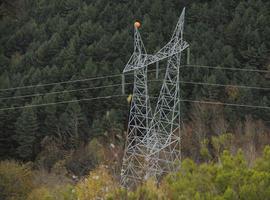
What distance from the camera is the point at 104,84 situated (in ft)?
137

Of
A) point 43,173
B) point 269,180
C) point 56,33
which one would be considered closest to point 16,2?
point 269,180

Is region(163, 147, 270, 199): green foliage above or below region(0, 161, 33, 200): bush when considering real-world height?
above

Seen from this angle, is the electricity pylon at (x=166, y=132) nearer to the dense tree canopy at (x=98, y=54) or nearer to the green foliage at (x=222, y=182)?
the green foliage at (x=222, y=182)

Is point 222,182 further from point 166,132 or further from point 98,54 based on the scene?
point 98,54

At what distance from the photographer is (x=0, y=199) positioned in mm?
25953

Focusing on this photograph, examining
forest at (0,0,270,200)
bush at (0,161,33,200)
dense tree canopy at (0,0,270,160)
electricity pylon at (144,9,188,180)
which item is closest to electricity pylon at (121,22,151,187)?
electricity pylon at (144,9,188,180)

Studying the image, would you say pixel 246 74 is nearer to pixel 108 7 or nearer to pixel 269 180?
pixel 108 7

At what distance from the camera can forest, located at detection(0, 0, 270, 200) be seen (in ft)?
114

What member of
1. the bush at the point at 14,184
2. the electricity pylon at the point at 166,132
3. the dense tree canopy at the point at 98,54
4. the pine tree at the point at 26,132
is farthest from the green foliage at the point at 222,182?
the pine tree at the point at 26,132

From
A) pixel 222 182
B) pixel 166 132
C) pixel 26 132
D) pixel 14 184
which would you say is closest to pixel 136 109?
pixel 166 132

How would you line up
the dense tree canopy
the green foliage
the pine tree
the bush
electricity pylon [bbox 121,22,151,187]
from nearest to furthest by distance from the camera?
1. the green foliage
2. electricity pylon [bbox 121,22,151,187]
3. the bush
4. the pine tree
5. the dense tree canopy

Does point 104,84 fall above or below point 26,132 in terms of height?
above

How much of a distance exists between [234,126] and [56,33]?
2257 cm

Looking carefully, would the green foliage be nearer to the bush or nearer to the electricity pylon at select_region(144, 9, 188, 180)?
the electricity pylon at select_region(144, 9, 188, 180)
